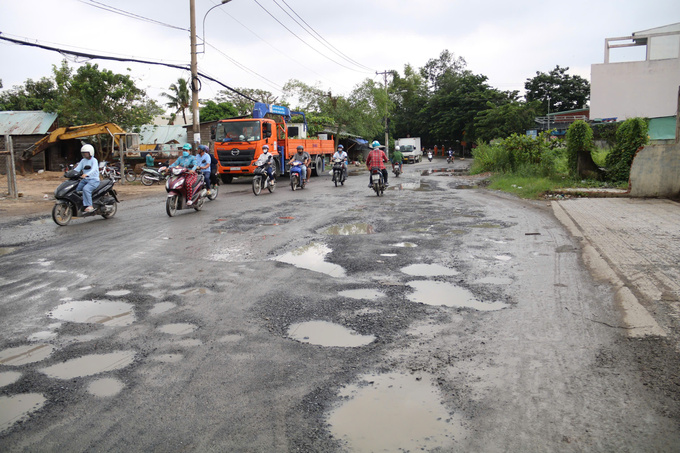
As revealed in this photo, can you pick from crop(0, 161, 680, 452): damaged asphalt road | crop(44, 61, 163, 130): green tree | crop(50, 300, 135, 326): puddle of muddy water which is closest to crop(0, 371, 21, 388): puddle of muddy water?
crop(0, 161, 680, 452): damaged asphalt road

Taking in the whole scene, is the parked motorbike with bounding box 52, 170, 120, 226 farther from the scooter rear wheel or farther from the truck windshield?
the scooter rear wheel

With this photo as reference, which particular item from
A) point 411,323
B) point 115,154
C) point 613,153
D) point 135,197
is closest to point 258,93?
point 115,154

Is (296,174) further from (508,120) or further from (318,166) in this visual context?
(508,120)

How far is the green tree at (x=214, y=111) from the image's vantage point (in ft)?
144

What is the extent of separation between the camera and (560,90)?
2290 inches

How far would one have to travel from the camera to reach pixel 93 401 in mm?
2805

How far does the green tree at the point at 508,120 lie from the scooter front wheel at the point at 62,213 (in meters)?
44.6

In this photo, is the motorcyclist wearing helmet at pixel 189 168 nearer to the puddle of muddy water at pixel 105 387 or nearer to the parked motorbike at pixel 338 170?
the parked motorbike at pixel 338 170

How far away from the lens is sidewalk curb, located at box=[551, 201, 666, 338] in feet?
12.4

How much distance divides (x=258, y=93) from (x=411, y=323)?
4394 centimetres

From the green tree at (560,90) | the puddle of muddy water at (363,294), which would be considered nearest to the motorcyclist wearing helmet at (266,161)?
the puddle of muddy water at (363,294)

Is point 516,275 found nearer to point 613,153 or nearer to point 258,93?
point 613,153

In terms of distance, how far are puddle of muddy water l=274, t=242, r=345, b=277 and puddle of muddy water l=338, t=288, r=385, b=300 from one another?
2.16ft

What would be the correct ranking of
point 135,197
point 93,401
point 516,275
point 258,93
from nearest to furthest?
point 93,401 < point 516,275 < point 135,197 < point 258,93
